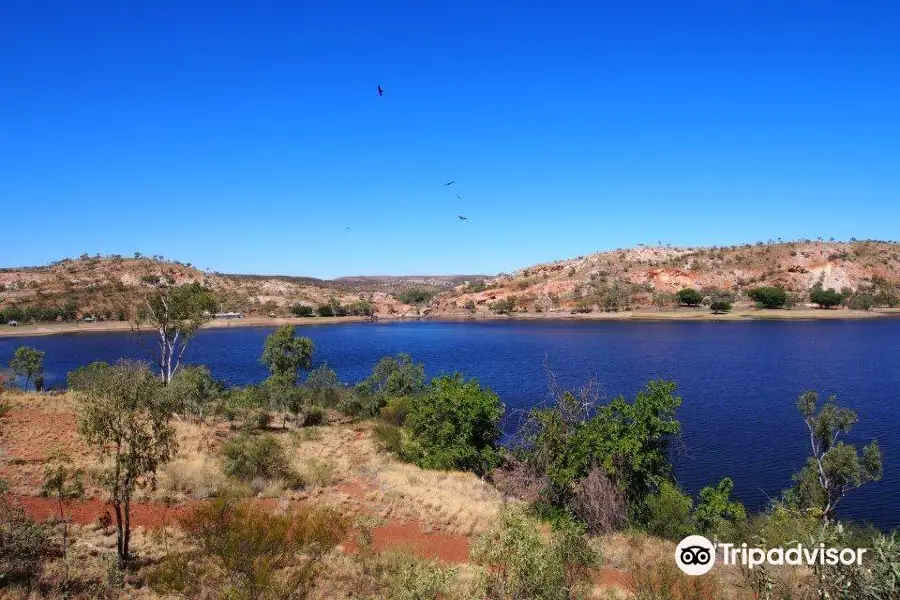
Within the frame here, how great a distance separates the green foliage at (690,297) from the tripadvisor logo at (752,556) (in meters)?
112

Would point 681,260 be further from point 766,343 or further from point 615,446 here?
point 615,446

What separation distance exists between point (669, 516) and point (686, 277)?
12535 centimetres

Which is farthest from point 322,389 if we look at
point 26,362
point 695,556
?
point 695,556

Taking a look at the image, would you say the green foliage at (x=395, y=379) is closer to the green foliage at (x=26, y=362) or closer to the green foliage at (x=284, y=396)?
the green foliage at (x=284, y=396)

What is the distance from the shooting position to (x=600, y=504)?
17.8 m

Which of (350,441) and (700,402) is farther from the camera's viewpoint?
(700,402)

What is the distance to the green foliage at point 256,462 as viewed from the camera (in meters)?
19.9

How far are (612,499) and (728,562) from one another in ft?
12.8

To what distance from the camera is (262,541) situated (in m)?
9.95

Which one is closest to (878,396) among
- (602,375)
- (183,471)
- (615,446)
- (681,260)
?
(602,375)

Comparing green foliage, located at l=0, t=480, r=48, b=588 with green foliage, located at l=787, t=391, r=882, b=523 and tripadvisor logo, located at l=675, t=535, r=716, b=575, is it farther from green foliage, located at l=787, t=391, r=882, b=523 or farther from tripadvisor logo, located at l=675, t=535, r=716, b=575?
green foliage, located at l=787, t=391, r=882, b=523

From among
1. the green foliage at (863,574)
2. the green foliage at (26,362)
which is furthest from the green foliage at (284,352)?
the green foliage at (863,574)

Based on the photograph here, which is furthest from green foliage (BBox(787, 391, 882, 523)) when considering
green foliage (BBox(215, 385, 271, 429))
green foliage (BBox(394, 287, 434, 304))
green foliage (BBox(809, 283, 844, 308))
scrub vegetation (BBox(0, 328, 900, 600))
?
green foliage (BBox(394, 287, 434, 304))

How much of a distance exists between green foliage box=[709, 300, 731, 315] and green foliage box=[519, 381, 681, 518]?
104554mm
